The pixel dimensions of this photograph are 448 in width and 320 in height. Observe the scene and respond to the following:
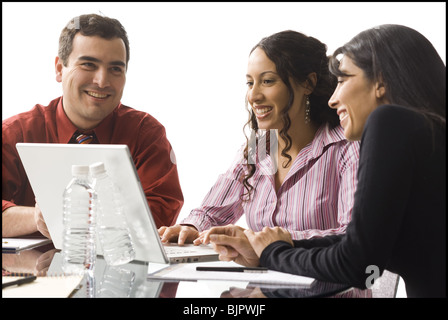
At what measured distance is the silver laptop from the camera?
3.48ft

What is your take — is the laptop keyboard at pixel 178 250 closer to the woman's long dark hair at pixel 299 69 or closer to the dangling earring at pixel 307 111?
the woman's long dark hair at pixel 299 69

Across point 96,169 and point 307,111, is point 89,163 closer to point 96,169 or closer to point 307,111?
point 96,169

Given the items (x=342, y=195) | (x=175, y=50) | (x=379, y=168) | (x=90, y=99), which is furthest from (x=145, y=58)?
(x=379, y=168)

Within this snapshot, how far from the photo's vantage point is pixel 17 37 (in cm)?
249

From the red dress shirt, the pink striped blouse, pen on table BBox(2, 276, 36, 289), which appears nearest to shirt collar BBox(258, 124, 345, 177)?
the pink striped blouse

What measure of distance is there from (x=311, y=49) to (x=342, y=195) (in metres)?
0.59

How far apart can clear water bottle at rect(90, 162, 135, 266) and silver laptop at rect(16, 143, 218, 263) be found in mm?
15

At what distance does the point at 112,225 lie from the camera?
3.77ft

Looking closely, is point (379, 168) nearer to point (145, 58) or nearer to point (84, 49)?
point (84, 49)

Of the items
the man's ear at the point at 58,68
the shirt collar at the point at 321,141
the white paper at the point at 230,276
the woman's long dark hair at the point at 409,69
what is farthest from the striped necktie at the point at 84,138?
the woman's long dark hair at the point at 409,69

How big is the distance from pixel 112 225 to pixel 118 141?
42.5 inches

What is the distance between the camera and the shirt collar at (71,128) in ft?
7.04
